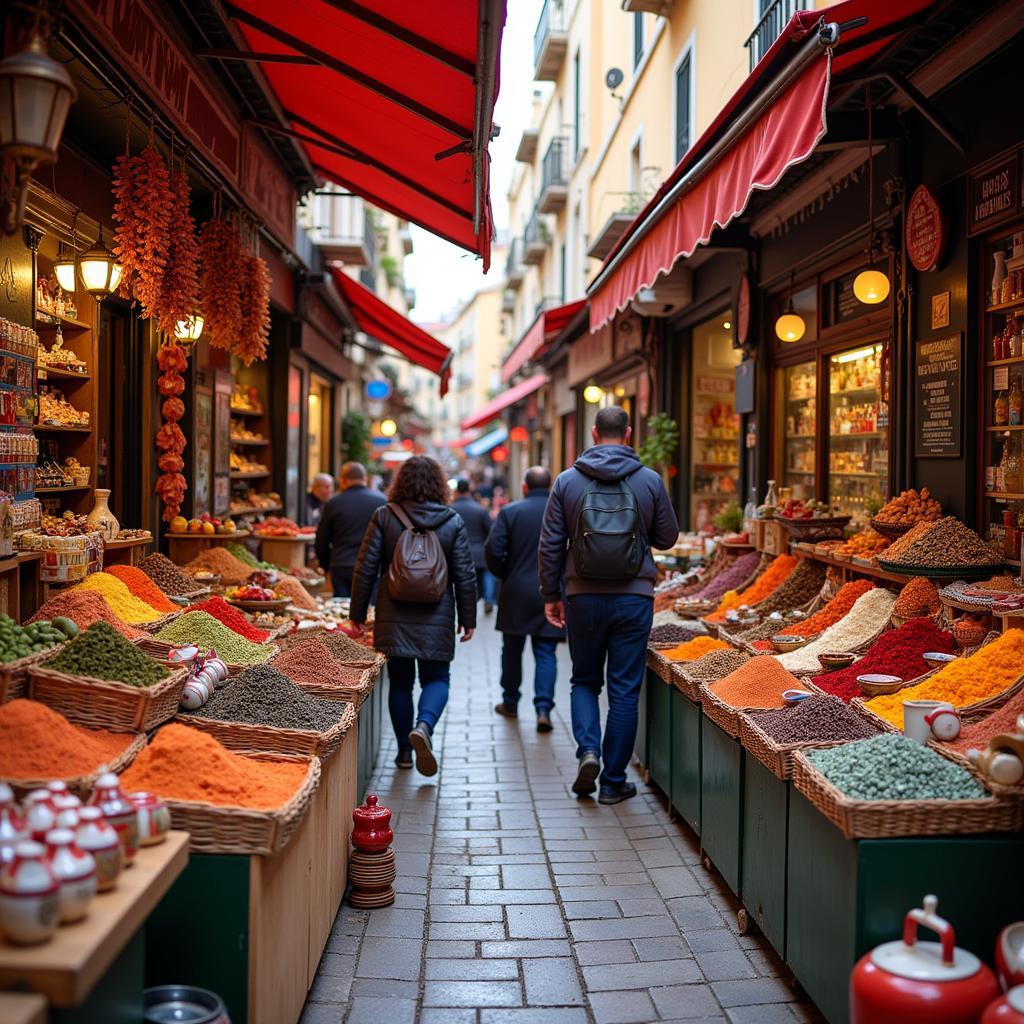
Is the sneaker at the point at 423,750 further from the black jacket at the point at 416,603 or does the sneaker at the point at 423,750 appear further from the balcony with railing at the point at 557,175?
the balcony with railing at the point at 557,175

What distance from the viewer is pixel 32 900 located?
93.4 inches

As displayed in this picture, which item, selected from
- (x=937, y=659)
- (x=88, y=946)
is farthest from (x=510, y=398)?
(x=88, y=946)

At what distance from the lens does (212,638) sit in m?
5.71

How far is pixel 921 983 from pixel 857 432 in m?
6.30

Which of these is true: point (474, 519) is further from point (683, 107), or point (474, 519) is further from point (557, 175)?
point (557, 175)

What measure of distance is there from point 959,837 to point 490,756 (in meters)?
4.76

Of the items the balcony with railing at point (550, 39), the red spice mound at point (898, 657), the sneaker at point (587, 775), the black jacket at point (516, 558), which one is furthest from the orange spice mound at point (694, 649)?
the balcony with railing at point (550, 39)

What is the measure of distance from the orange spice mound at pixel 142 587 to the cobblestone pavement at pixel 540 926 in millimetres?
1826

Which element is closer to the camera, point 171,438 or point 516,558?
point 171,438

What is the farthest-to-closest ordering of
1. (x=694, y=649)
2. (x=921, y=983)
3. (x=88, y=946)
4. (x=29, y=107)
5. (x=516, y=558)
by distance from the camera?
(x=516, y=558), (x=694, y=649), (x=29, y=107), (x=921, y=983), (x=88, y=946)

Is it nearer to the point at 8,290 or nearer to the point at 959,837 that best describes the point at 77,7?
the point at 8,290

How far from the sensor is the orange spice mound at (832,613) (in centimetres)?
662

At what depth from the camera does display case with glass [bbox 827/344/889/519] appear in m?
8.22

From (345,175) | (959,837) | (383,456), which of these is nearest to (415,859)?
(959,837)
